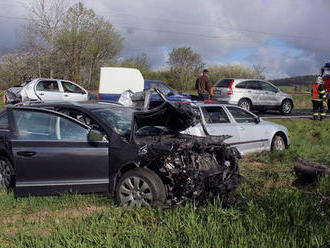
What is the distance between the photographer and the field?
3293mm

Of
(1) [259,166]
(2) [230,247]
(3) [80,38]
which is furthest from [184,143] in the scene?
(3) [80,38]

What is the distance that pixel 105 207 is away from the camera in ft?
15.0

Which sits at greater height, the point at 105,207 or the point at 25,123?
the point at 25,123

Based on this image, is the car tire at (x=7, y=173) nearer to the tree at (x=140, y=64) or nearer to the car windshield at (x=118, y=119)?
the car windshield at (x=118, y=119)

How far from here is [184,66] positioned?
117ft

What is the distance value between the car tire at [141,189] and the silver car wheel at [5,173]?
1.97 meters

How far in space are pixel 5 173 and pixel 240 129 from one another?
16.8 feet

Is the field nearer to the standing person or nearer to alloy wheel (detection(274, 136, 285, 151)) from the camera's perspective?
alloy wheel (detection(274, 136, 285, 151))

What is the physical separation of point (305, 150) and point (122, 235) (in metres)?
6.84

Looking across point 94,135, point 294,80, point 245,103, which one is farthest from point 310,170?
point 294,80

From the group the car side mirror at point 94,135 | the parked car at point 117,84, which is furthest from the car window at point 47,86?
the car side mirror at point 94,135

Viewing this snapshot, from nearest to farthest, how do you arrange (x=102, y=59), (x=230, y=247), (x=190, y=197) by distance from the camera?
(x=230, y=247)
(x=190, y=197)
(x=102, y=59)

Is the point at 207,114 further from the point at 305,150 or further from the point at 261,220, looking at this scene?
the point at 261,220

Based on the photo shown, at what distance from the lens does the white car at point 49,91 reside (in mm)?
14125
